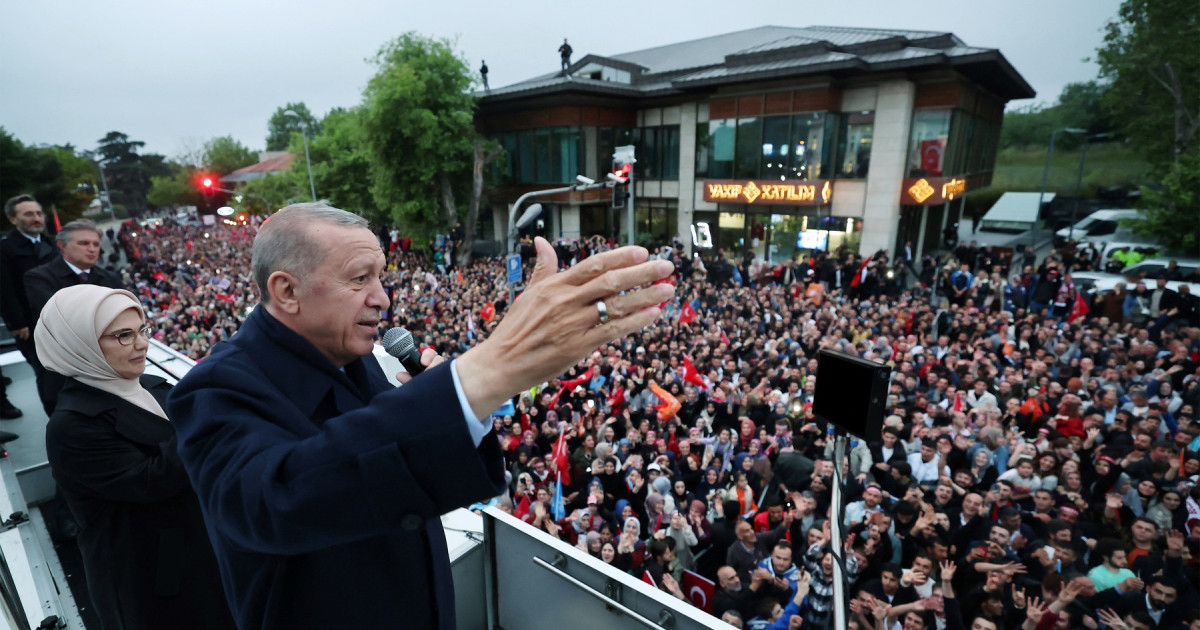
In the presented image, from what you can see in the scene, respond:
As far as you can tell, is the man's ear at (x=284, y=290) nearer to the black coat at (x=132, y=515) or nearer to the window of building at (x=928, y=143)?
the black coat at (x=132, y=515)

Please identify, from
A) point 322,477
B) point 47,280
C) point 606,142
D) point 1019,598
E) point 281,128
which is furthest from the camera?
point 281,128

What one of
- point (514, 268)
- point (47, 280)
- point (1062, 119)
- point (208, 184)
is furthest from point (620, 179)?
point (1062, 119)

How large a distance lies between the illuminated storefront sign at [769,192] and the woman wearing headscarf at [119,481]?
2216 centimetres

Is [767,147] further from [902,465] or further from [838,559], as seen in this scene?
[838,559]

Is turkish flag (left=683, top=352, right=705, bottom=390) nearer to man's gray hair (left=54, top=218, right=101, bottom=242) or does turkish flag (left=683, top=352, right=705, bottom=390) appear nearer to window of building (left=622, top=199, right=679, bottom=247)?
man's gray hair (left=54, top=218, right=101, bottom=242)

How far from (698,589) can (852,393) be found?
297 centimetres

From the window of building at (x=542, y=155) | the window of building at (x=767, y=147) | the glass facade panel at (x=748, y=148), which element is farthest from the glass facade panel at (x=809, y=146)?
the window of building at (x=542, y=155)

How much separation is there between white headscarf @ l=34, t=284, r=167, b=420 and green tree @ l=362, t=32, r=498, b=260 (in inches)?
866

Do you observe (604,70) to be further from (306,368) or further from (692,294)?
(306,368)

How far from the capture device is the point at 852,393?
10.5 ft

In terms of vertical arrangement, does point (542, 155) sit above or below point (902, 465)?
above

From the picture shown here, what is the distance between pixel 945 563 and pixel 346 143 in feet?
103

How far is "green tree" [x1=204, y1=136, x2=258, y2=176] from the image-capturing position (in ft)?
230

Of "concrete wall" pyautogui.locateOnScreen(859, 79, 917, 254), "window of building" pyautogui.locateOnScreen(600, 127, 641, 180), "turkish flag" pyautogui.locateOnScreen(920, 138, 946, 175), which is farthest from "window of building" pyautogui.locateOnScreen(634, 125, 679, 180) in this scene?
"turkish flag" pyautogui.locateOnScreen(920, 138, 946, 175)
